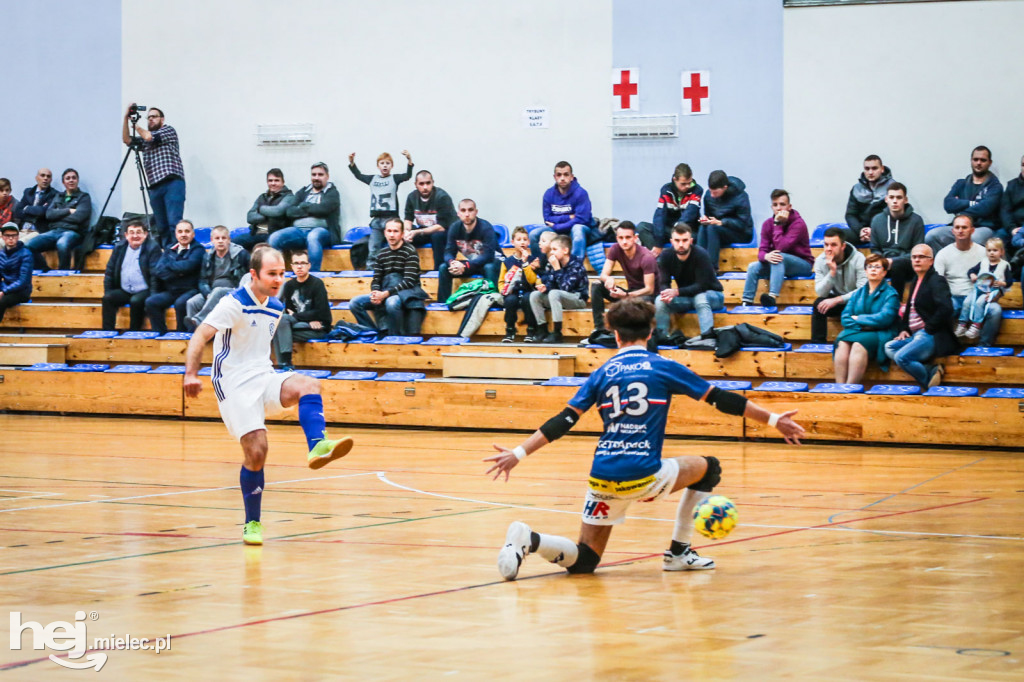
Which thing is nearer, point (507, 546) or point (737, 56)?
point (507, 546)

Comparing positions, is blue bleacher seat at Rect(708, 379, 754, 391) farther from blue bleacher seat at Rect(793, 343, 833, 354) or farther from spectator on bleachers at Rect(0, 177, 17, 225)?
spectator on bleachers at Rect(0, 177, 17, 225)

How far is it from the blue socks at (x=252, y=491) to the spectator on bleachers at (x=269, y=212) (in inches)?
445

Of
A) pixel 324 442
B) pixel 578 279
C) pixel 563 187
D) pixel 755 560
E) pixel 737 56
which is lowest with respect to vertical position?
pixel 755 560

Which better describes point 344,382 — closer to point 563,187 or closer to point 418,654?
point 563,187

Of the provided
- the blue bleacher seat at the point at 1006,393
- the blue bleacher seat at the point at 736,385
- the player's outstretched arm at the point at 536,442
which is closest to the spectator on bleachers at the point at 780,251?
the blue bleacher seat at the point at 736,385

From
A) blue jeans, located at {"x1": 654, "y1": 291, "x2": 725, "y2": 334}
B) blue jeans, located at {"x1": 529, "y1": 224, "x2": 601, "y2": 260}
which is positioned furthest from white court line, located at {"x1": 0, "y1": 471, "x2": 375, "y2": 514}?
blue jeans, located at {"x1": 529, "y1": 224, "x2": 601, "y2": 260}

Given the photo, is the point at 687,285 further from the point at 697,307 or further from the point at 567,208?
the point at 567,208

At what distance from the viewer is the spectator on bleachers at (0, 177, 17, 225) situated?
19375 mm

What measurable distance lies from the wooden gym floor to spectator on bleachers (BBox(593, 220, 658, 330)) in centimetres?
386

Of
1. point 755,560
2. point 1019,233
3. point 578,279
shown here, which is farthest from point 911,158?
point 755,560

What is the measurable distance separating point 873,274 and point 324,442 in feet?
26.8

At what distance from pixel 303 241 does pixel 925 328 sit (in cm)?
879

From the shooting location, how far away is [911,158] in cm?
1644

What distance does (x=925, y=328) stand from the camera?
42.7ft
